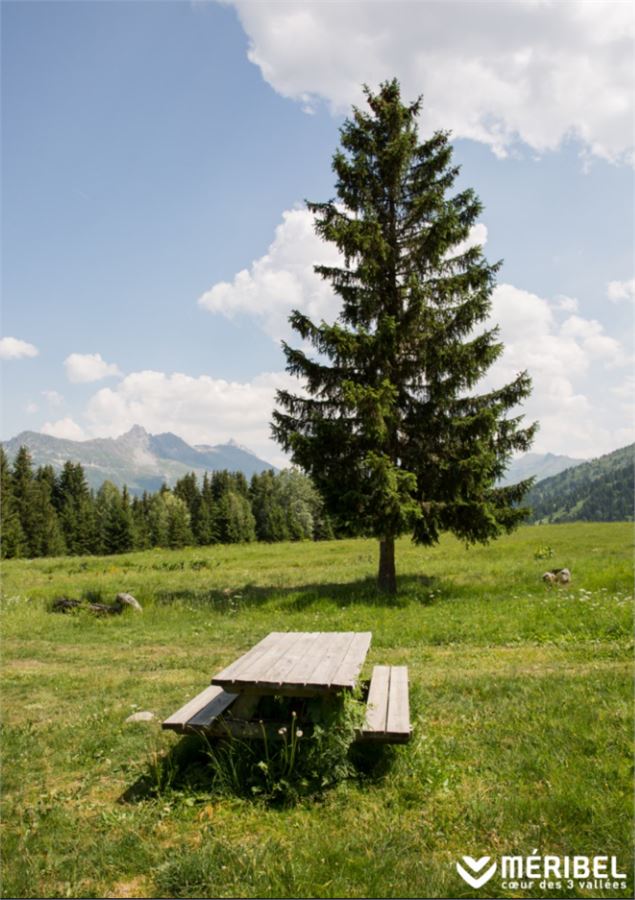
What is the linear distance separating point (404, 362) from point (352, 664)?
1238cm

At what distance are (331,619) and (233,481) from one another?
91291 millimetres

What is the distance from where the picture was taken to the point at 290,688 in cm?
528

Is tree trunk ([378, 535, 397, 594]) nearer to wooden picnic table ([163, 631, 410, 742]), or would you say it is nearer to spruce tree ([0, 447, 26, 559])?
wooden picnic table ([163, 631, 410, 742])

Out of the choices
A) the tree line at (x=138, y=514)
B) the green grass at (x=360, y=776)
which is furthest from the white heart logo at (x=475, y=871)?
the tree line at (x=138, y=514)

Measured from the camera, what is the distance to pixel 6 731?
7309 millimetres

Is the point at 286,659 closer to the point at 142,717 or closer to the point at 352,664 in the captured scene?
the point at 352,664

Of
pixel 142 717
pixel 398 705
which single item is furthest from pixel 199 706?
pixel 398 705

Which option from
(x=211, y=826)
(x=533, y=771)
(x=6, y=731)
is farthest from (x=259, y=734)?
(x=6, y=731)

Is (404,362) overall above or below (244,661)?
above

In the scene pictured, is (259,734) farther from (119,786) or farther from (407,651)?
(407,651)

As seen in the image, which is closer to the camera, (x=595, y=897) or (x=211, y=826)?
(x=595, y=897)

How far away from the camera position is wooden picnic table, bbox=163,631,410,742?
525cm

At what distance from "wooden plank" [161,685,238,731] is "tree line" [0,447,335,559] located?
52560 millimetres

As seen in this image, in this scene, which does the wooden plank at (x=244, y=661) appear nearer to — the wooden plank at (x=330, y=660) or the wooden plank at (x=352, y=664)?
the wooden plank at (x=330, y=660)
